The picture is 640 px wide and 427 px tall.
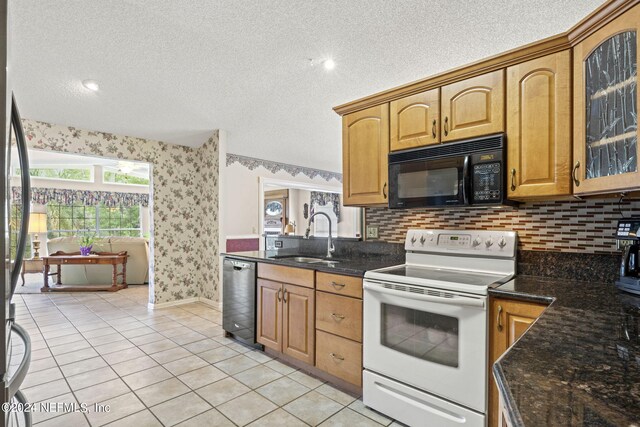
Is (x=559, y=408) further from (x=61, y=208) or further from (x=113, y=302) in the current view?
(x=61, y=208)

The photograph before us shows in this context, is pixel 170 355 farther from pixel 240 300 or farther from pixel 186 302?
pixel 186 302

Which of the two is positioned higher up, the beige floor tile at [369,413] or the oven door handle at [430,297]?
the oven door handle at [430,297]

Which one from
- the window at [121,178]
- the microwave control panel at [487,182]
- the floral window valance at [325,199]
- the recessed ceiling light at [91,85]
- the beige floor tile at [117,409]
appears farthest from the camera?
the floral window valance at [325,199]

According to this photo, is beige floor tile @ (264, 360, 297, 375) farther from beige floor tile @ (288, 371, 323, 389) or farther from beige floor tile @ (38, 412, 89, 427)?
beige floor tile @ (38, 412, 89, 427)

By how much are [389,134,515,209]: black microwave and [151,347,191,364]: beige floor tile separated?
226cm

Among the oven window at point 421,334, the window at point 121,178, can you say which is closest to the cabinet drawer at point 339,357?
the oven window at point 421,334

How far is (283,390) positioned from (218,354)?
35.4 inches

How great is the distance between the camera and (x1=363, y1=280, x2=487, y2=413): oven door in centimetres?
160

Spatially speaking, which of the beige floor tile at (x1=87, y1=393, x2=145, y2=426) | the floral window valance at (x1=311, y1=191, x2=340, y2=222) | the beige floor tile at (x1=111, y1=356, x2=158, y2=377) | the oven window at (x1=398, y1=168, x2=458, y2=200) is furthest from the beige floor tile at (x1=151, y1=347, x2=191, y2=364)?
the floral window valance at (x1=311, y1=191, x2=340, y2=222)

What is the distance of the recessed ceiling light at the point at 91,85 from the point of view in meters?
3.15

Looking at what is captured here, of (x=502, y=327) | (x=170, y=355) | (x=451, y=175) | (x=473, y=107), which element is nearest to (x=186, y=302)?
(x=170, y=355)

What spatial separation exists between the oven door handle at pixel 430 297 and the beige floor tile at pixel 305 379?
3.02 ft

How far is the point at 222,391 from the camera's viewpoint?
228cm

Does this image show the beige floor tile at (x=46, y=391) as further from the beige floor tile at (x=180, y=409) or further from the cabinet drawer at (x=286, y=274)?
the cabinet drawer at (x=286, y=274)
